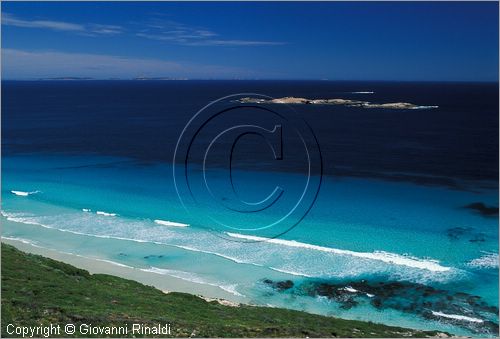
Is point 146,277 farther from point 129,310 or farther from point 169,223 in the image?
point 169,223

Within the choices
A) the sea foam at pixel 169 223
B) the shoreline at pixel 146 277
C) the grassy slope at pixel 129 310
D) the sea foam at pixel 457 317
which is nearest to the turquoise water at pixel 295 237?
the sea foam at pixel 457 317

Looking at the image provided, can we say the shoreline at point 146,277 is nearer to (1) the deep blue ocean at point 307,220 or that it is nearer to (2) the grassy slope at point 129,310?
(1) the deep blue ocean at point 307,220

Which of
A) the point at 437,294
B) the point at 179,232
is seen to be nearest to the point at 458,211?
the point at 437,294

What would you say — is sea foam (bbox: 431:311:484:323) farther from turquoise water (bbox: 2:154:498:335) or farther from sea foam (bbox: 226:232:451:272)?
sea foam (bbox: 226:232:451:272)

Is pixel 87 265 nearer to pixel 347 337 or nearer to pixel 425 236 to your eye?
pixel 347 337

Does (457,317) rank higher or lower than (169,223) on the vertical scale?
lower

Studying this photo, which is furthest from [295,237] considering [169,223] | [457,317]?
[457,317]

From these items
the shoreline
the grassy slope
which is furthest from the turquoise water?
the grassy slope
